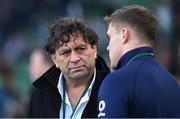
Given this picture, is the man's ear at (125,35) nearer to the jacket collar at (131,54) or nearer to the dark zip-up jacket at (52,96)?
the jacket collar at (131,54)

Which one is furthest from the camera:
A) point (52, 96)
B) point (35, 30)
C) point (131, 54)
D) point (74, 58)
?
point (35, 30)

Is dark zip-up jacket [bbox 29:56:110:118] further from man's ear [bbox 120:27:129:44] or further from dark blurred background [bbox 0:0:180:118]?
dark blurred background [bbox 0:0:180:118]

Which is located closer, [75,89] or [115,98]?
[115,98]

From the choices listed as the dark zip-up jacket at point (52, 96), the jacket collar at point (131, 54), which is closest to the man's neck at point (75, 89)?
the dark zip-up jacket at point (52, 96)

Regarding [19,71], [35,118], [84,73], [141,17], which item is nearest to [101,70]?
[84,73]

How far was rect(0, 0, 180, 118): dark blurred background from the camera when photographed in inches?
391

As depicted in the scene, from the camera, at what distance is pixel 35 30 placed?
39.8 feet

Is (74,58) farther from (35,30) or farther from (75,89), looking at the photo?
(35,30)

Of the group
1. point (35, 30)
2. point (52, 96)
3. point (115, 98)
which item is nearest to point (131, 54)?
point (115, 98)

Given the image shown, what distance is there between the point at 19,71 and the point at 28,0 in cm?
156

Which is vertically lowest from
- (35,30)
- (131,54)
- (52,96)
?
(52,96)

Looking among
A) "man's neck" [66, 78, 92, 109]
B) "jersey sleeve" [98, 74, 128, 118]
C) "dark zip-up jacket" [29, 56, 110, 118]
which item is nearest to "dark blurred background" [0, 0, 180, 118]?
"dark zip-up jacket" [29, 56, 110, 118]

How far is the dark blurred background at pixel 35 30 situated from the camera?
391 inches

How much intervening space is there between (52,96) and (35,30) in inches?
274
